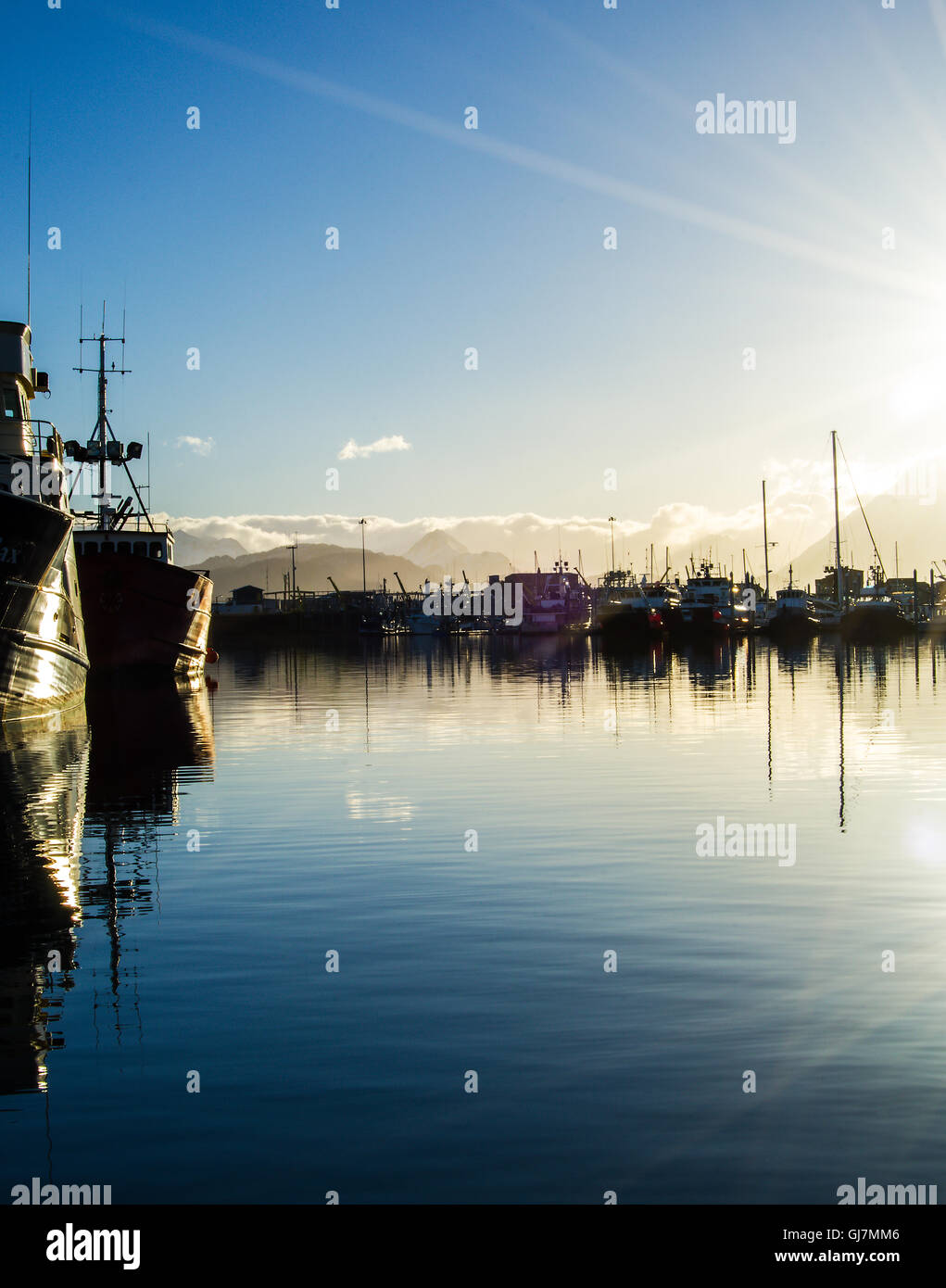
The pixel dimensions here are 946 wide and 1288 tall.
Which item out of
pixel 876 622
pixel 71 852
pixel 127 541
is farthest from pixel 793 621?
pixel 71 852

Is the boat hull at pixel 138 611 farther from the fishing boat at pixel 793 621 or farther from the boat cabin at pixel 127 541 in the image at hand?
the fishing boat at pixel 793 621

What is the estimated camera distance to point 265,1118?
781 centimetres

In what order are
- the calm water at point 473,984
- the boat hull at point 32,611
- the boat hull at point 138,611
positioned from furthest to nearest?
the boat hull at point 138,611, the boat hull at point 32,611, the calm water at point 473,984

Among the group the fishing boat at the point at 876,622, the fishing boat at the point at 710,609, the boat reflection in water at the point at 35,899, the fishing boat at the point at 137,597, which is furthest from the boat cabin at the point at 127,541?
the fishing boat at the point at 876,622

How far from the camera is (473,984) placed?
1078cm

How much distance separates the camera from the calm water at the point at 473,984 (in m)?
7.26

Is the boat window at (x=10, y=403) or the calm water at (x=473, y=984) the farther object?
the boat window at (x=10, y=403)

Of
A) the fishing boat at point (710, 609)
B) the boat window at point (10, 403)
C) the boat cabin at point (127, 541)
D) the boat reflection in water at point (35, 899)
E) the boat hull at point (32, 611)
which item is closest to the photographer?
the boat reflection in water at point (35, 899)

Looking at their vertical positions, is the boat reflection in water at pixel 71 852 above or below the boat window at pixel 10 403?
below

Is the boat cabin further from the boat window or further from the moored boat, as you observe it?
the moored boat

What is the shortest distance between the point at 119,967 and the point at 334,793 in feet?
39.3

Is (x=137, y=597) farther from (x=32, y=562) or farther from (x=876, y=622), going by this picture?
(x=876, y=622)

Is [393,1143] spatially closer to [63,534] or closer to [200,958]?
[200,958]
